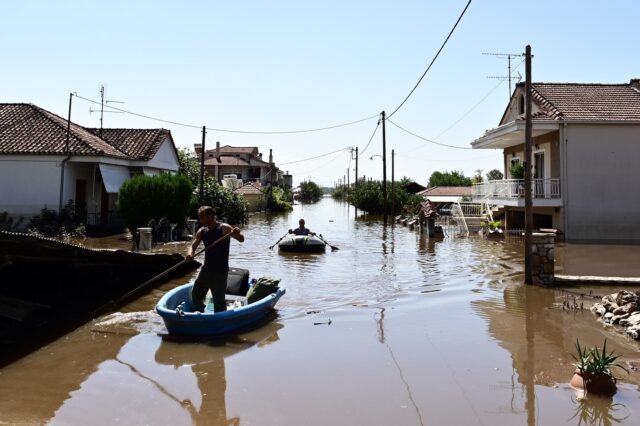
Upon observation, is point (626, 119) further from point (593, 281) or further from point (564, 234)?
point (593, 281)

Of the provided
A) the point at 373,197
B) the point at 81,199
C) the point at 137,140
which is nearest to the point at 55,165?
the point at 81,199

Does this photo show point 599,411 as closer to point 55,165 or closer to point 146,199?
point 146,199

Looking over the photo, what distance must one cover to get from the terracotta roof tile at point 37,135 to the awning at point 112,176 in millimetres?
686

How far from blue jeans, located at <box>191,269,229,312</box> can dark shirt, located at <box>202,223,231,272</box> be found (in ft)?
0.32

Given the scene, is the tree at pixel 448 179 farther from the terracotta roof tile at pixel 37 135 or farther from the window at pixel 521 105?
the terracotta roof tile at pixel 37 135

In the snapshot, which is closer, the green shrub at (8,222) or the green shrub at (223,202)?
the green shrub at (8,222)

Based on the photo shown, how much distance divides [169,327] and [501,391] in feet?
15.5

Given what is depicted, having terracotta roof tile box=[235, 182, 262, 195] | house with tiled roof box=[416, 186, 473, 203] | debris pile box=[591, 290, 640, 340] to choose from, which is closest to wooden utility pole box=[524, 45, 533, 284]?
debris pile box=[591, 290, 640, 340]

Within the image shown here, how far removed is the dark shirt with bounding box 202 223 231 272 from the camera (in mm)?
8289

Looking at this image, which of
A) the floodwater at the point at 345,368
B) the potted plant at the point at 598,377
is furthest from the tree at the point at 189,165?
the potted plant at the point at 598,377

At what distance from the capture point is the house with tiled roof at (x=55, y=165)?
942 inches

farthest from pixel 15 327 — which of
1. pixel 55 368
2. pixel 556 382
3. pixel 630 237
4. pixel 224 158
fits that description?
pixel 224 158

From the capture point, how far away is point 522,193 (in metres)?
23.1

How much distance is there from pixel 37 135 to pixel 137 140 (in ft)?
20.8
